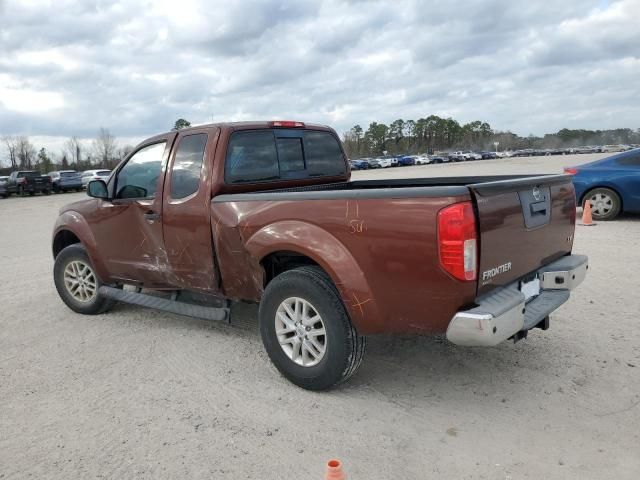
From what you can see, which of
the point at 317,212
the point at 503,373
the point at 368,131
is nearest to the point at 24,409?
the point at 317,212

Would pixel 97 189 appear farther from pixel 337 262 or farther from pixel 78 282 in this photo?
pixel 337 262

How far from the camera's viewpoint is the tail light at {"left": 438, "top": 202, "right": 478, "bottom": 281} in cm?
298

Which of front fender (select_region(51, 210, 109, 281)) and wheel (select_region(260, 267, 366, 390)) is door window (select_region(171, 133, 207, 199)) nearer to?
wheel (select_region(260, 267, 366, 390))

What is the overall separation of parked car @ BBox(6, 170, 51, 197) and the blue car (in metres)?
28.9

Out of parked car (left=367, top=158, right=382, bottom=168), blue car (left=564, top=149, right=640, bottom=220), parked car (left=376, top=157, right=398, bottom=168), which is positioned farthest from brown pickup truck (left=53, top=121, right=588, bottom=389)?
parked car (left=376, top=157, right=398, bottom=168)

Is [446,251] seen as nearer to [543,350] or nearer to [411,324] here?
[411,324]

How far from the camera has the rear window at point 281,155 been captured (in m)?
4.53

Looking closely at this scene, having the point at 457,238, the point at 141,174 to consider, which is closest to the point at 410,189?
the point at 457,238

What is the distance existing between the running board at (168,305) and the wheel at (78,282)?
0.85ft

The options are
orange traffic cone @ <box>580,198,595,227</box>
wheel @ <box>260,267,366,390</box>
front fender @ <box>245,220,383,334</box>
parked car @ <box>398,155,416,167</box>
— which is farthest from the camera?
parked car @ <box>398,155,416,167</box>

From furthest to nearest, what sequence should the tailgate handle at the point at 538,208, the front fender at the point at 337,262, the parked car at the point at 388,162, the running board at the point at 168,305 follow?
the parked car at the point at 388,162
the running board at the point at 168,305
the tailgate handle at the point at 538,208
the front fender at the point at 337,262

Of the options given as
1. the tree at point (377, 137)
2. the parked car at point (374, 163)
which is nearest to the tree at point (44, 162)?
the parked car at point (374, 163)

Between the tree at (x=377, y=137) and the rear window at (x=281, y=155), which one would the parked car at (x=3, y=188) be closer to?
the rear window at (x=281, y=155)

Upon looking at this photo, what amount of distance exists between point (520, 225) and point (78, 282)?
4.61 metres
